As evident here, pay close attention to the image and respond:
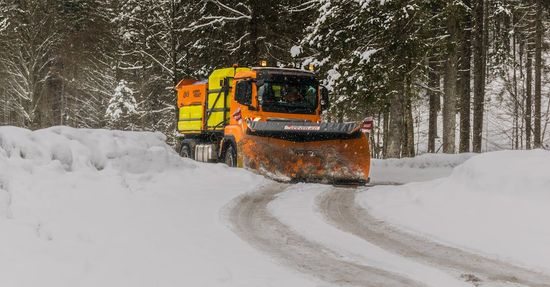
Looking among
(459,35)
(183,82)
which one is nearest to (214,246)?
(183,82)

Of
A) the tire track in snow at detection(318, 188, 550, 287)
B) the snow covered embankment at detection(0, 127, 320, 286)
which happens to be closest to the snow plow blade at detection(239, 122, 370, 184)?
the snow covered embankment at detection(0, 127, 320, 286)

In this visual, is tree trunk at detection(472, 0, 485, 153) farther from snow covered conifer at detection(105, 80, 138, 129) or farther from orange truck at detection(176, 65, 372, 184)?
snow covered conifer at detection(105, 80, 138, 129)

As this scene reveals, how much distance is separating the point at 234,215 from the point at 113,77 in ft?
106

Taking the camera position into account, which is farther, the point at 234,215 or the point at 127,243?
the point at 234,215

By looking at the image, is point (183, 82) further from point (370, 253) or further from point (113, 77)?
point (113, 77)

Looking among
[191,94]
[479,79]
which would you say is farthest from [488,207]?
[479,79]

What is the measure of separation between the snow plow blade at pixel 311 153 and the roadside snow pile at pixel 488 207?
8.56 ft

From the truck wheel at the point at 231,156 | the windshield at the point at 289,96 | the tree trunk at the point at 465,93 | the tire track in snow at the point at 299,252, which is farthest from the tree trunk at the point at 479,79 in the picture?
the tire track in snow at the point at 299,252

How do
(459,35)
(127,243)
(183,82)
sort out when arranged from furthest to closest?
1. (459,35)
2. (183,82)
3. (127,243)

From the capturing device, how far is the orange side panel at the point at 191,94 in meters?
17.4

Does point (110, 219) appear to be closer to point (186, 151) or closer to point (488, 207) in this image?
point (488, 207)

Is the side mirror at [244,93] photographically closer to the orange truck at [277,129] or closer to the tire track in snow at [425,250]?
the orange truck at [277,129]

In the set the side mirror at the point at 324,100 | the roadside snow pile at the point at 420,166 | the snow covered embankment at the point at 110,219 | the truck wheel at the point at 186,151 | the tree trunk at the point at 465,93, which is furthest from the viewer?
the tree trunk at the point at 465,93

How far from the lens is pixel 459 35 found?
69.3ft
